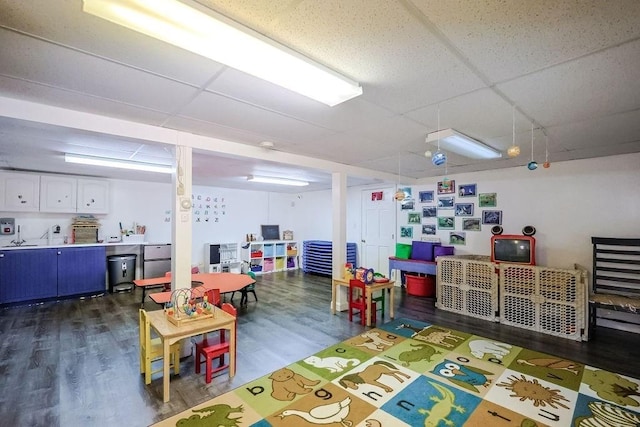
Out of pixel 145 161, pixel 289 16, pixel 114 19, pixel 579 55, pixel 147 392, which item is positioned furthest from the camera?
pixel 145 161

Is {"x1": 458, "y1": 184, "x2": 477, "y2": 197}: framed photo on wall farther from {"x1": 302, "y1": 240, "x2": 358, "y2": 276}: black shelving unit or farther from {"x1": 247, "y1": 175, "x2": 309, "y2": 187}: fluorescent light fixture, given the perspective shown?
{"x1": 247, "y1": 175, "x2": 309, "y2": 187}: fluorescent light fixture

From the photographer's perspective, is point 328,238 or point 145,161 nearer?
point 145,161

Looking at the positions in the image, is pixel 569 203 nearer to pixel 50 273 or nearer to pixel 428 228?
pixel 428 228

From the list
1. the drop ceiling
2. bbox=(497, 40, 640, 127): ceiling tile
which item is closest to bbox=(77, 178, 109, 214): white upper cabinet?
the drop ceiling

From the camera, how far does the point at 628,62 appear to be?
1.70 meters

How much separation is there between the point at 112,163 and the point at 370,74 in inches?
176

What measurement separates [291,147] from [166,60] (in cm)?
207

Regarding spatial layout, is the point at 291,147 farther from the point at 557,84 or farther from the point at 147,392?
the point at 147,392

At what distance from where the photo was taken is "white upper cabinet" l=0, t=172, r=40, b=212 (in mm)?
5211

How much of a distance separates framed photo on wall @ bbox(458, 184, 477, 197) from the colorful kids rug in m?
3.04

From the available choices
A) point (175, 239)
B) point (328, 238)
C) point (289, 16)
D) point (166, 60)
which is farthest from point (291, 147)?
point (328, 238)

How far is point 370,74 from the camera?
6.07ft

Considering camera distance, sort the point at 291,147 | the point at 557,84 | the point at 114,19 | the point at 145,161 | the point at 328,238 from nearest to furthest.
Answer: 1. the point at 114,19
2. the point at 557,84
3. the point at 291,147
4. the point at 145,161
5. the point at 328,238

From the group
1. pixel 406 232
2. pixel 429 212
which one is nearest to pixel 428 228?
pixel 429 212
